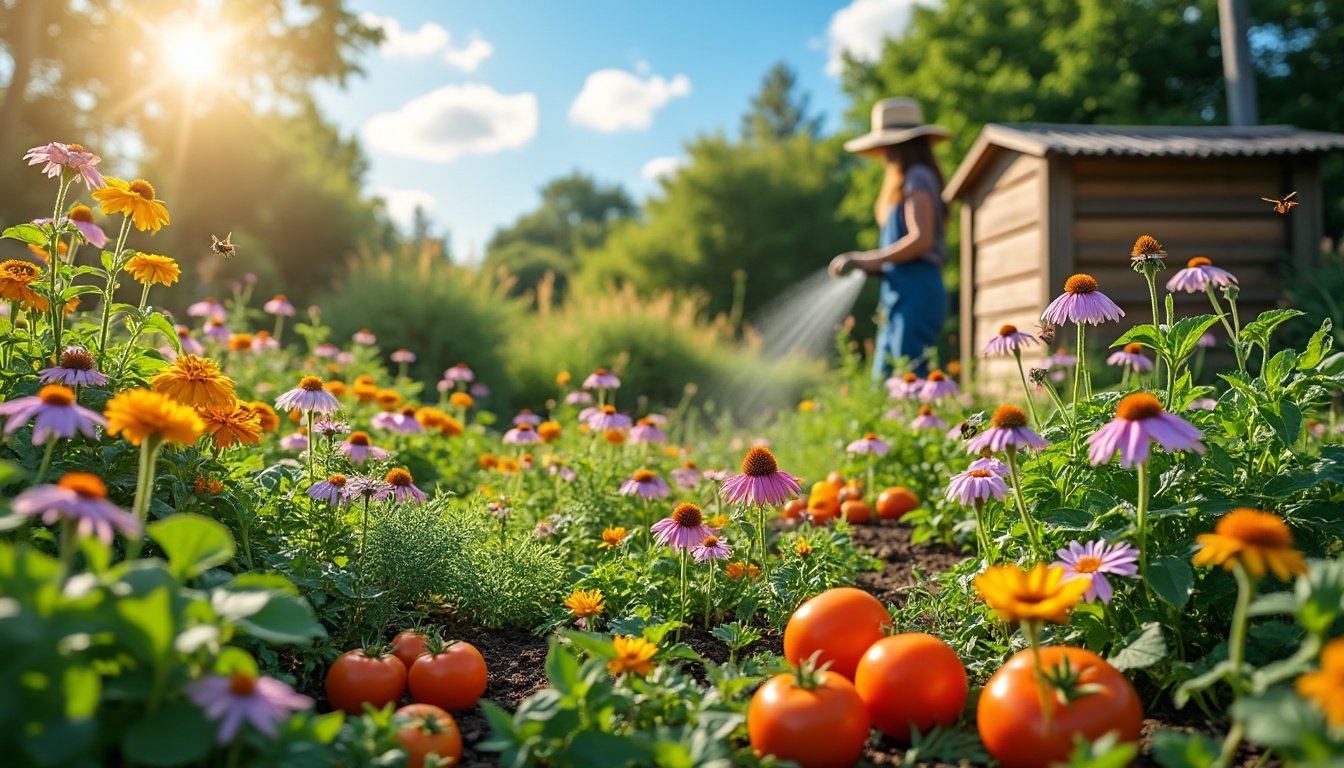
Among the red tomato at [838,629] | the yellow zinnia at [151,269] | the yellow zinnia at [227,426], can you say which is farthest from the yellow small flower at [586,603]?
the yellow zinnia at [151,269]

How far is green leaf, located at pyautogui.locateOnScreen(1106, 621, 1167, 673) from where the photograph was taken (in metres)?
1.71

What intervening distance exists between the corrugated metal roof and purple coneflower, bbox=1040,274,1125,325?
467cm

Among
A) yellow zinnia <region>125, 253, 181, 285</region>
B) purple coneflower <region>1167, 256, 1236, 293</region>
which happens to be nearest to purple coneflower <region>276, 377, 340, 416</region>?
yellow zinnia <region>125, 253, 181, 285</region>

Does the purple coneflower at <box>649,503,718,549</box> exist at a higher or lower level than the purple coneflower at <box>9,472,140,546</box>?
lower

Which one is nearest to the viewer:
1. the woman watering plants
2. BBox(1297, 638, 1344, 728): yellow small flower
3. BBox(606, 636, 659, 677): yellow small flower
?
BBox(1297, 638, 1344, 728): yellow small flower

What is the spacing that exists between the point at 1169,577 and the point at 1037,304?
207 inches

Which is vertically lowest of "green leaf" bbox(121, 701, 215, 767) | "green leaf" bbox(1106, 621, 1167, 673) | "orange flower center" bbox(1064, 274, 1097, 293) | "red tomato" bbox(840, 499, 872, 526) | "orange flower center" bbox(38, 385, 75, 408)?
"red tomato" bbox(840, 499, 872, 526)

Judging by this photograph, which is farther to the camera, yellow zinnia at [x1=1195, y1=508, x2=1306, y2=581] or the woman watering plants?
the woman watering plants

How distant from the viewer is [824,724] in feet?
5.33

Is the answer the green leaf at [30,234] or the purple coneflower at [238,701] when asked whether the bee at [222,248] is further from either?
the purple coneflower at [238,701]

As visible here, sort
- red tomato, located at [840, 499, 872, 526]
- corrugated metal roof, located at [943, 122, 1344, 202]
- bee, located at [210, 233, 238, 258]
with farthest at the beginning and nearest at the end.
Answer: corrugated metal roof, located at [943, 122, 1344, 202], red tomato, located at [840, 499, 872, 526], bee, located at [210, 233, 238, 258]

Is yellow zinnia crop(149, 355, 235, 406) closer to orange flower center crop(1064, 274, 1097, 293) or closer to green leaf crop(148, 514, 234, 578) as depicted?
green leaf crop(148, 514, 234, 578)

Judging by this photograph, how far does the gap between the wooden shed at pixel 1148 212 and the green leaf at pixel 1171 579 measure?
4.80 meters

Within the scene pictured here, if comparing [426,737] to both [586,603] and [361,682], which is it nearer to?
[361,682]
